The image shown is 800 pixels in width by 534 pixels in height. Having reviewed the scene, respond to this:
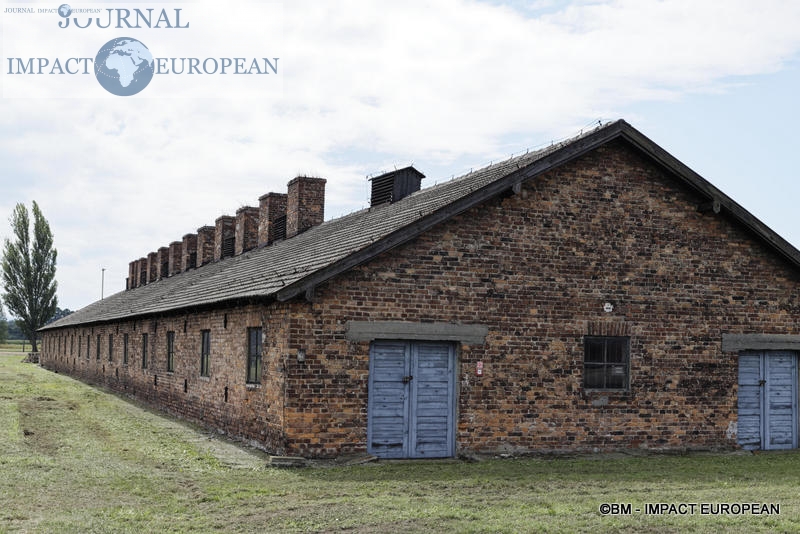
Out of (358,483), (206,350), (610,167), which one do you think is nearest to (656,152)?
(610,167)

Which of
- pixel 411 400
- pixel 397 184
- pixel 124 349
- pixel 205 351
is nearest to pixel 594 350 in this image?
pixel 411 400

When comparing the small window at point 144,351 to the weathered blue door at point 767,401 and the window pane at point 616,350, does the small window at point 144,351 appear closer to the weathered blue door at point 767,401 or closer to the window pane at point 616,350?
the window pane at point 616,350

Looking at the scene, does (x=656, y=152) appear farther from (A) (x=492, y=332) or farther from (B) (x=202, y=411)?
(B) (x=202, y=411)

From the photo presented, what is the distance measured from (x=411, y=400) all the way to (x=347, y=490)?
11.6 ft

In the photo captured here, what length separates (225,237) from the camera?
33531 millimetres

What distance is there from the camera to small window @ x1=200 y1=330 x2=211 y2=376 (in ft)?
61.3

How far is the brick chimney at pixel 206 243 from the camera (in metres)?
36.4

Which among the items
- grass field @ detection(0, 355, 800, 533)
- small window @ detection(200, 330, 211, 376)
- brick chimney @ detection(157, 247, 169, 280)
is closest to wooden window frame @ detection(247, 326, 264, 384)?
grass field @ detection(0, 355, 800, 533)

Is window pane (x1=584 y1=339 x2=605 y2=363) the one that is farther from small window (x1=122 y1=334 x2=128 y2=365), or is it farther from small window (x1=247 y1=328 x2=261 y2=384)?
small window (x1=122 y1=334 x2=128 y2=365)

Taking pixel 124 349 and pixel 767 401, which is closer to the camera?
pixel 767 401

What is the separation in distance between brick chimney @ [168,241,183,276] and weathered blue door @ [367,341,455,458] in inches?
1118

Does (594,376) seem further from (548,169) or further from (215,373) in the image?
(215,373)

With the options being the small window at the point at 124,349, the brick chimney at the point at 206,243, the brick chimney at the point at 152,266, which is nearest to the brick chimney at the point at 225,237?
the brick chimney at the point at 206,243

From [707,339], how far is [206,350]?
10375mm
